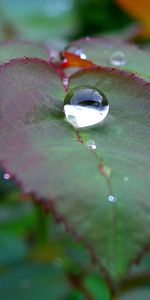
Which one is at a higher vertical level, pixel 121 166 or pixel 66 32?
pixel 121 166

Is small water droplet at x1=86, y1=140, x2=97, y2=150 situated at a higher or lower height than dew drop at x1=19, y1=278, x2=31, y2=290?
higher

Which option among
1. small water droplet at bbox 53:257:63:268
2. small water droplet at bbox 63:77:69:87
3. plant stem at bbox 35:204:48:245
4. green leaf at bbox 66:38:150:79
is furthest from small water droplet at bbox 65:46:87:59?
small water droplet at bbox 53:257:63:268

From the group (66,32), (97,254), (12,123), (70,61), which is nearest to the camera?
(97,254)

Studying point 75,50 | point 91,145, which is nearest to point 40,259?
point 75,50

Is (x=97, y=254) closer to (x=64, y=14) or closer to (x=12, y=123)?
(x=12, y=123)

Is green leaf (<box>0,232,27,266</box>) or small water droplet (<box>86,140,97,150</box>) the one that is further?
green leaf (<box>0,232,27,266</box>)

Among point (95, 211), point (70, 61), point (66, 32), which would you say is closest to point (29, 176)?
point (95, 211)

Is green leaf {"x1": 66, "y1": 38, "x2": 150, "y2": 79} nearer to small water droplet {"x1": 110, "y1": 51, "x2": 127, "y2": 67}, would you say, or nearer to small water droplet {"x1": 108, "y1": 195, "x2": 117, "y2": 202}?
small water droplet {"x1": 110, "y1": 51, "x2": 127, "y2": 67}

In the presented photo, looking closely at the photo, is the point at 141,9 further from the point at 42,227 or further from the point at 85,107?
the point at 85,107

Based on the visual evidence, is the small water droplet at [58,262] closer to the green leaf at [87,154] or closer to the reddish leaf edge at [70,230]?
the green leaf at [87,154]
